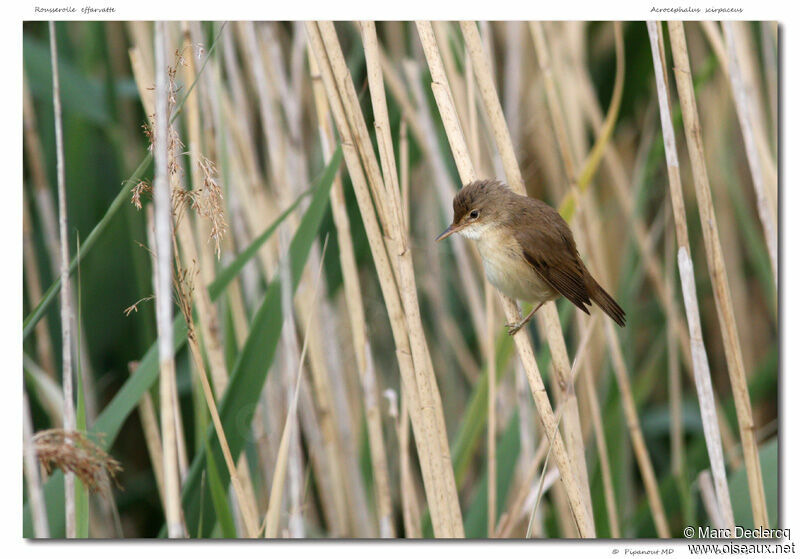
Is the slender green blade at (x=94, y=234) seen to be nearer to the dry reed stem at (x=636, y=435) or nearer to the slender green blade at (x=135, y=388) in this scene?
the slender green blade at (x=135, y=388)

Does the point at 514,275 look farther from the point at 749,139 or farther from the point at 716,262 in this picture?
the point at 749,139

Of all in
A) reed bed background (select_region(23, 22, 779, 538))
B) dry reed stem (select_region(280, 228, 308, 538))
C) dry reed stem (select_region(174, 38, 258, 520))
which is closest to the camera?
dry reed stem (select_region(280, 228, 308, 538))

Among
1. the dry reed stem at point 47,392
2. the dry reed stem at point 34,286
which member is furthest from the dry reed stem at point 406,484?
the dry reed stem at point 34,286

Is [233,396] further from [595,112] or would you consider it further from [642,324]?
[642,324]

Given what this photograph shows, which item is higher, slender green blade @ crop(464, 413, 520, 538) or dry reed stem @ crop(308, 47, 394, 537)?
dry reed stem @ crop(308, 47, 394, 537)

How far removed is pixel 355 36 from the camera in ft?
6.87

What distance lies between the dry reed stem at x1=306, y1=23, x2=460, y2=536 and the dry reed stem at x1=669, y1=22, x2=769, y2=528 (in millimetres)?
612

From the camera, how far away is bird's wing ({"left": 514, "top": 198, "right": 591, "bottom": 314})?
170 cm

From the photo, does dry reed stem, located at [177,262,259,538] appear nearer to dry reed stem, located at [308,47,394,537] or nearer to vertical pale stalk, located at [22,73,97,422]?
dry reed stem, located at [308,47,394,537]

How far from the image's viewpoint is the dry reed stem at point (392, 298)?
1.50 metres

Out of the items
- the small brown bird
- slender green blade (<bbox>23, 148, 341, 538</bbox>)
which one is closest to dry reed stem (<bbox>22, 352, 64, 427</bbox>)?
slender green blade (<bbox>23, 148, 341, 538</bbox>)

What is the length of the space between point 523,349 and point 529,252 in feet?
1.02

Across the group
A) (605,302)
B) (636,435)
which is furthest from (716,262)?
(636,435)

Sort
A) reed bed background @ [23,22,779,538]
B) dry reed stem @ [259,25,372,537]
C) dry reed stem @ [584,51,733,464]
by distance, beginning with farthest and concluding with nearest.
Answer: dry reed stem @ [584,51,733,464] → dry reed stem @ [259,25,372,537] → reed bed background @ [23,22,779,538]
